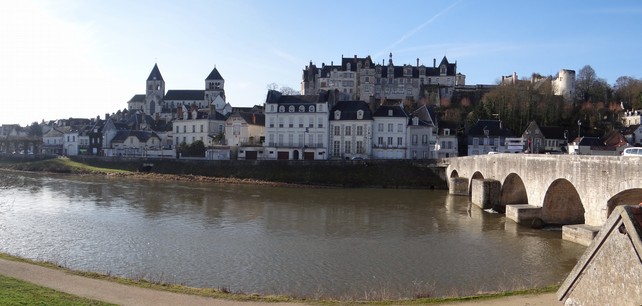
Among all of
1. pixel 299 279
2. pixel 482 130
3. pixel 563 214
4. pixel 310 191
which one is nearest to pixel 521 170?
pixel 563 214

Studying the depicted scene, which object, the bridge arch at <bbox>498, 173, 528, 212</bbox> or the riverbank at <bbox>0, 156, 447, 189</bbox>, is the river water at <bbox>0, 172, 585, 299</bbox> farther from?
the riverbank at <bbox>0, 156, 447, 189</bbox>

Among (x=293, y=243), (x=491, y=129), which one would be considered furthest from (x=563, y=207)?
(x=491, y=129)

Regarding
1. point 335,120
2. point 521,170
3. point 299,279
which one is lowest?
point 299,279

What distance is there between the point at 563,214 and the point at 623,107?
5504 centimetres

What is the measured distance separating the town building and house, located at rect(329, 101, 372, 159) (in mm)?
26473

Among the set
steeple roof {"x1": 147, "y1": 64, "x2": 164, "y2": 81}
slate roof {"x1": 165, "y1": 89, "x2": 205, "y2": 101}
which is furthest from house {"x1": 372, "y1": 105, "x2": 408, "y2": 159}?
steeple roof {"x1": 147, "y1": 64, "x2": 164, "y2": 81}

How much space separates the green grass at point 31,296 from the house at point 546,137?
50453 mm

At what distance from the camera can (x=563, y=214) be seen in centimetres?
2223

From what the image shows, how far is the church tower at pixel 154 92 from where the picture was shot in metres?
94.8

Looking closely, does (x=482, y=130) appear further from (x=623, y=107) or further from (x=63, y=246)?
(x=63, y=246)

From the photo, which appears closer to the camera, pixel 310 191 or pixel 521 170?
pixel 521 170

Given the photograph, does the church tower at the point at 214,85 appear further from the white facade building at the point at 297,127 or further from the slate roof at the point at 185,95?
the white facade building at the point at 297,127


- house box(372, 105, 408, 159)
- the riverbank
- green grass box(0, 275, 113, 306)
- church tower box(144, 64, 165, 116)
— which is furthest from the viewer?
church tower box(144, 64, 165, 116)

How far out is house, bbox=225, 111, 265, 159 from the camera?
53150 millimetres
